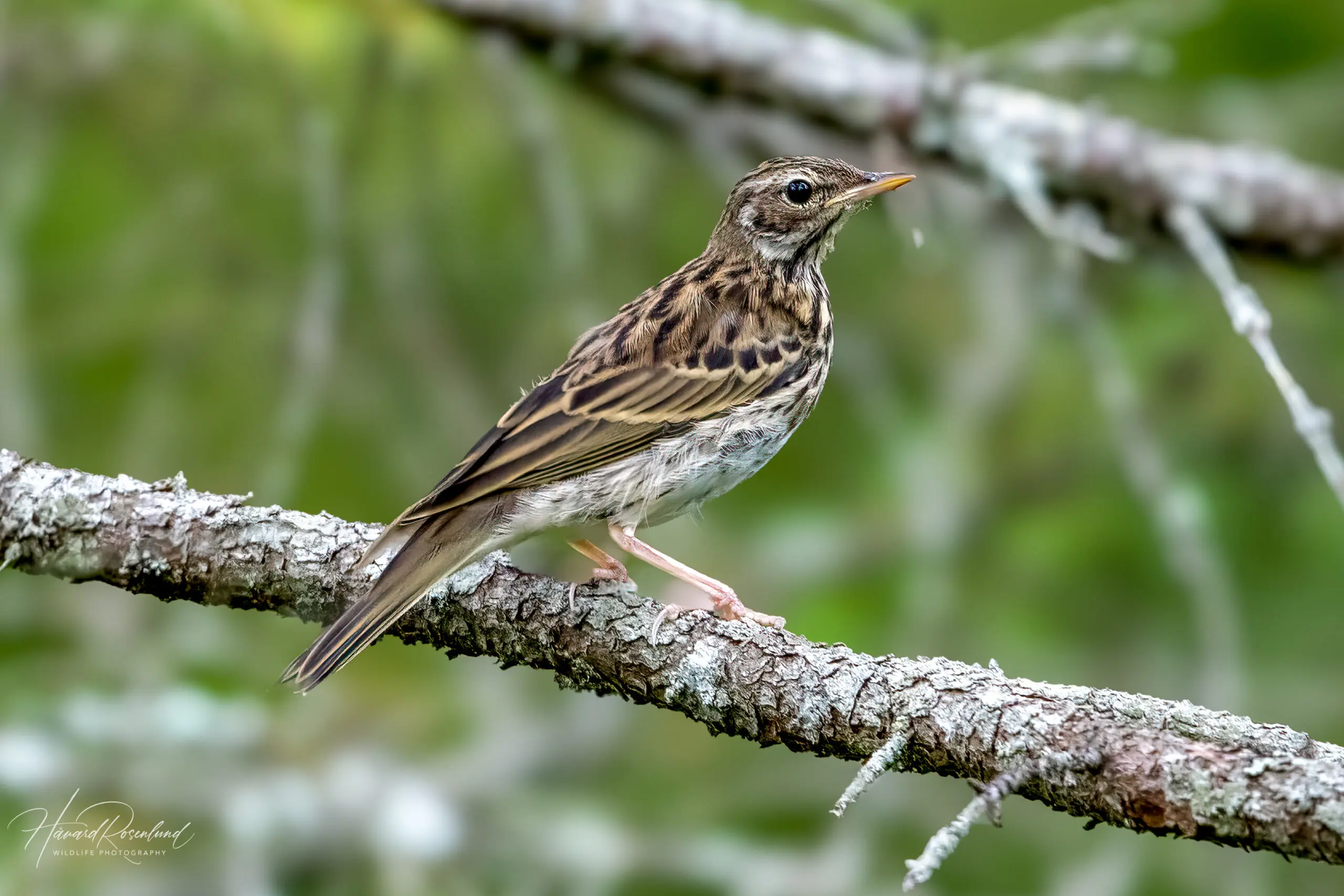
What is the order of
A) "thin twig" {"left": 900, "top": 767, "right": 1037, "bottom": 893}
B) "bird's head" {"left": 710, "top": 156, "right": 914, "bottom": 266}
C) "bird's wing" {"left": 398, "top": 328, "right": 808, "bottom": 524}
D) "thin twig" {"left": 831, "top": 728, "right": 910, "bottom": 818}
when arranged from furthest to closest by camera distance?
"bird's head" {"left": 710, "top": 156, "right": 914, "bottom": 266}, "bird's wing" {"left": 398, "top": 328, "right": 808, "bottom": 524}, "thin twig" {"left": 831, "top": 728, "right": 910, "bottom": 818}, "thin twig" {"left": 900, "top": 767, "right": 1037, "bottom": 893}

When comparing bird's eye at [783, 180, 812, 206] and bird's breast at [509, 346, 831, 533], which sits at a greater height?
bird's eye at [783, 180, 812, 206]

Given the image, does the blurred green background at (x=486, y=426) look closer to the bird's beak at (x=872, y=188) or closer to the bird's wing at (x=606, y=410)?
the bird's wing at (x=606, y=410)

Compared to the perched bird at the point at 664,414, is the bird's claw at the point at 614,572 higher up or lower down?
lower down

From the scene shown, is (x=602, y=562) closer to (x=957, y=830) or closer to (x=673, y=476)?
(x=673, y=476)

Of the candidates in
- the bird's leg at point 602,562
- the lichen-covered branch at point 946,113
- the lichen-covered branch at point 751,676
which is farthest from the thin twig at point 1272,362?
the bird's leg at point 602,562

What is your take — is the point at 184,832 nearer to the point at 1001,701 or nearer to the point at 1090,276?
the point at 1001,701

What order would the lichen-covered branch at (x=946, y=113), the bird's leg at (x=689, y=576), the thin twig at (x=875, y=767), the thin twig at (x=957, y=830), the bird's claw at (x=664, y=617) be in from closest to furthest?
the thin twig at (x=957, y=830), the thin twig at (x=875, y=767), the bird's claw at (x=664, y=617), the bird's leg at (x=689, y=576), the lichen-covered branch at (x=946, y=113)

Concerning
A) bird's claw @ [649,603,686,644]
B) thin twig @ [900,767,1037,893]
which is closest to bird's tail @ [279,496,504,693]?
bird's claw @ [649,603,686,644]

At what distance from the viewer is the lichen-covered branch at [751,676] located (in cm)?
252

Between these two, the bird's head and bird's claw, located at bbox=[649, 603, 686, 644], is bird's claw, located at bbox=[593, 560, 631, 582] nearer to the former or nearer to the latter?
bird's claw, located at bbox=[649, 603, 686, 644]

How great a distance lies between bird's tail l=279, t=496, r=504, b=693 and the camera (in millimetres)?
3322

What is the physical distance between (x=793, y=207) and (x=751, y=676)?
2.13 m

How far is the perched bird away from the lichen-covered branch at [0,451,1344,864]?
0.16 m

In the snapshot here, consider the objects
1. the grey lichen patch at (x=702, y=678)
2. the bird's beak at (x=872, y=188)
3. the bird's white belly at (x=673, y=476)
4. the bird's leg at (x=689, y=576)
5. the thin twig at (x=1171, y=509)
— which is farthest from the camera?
the thin twig at (x=1171, y=509)
